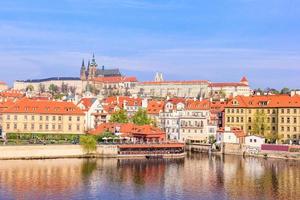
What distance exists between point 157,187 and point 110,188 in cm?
433

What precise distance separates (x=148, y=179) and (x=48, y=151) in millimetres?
18193

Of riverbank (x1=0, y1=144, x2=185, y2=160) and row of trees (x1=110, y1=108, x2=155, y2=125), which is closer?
riverbank (x1=0, y1=144, x2=185, y2=160)

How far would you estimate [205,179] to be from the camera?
55.1m

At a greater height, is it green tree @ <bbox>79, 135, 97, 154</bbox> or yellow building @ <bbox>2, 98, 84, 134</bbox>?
yellow building @ <bbox>2, 98, 84, 134</bbox>

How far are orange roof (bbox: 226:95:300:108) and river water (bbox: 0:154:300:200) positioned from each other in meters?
18.2

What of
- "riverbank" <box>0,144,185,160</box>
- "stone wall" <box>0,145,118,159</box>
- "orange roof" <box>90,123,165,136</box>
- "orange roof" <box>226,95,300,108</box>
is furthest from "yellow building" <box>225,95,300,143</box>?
"stone wall" <box>0,145,118,159</box>

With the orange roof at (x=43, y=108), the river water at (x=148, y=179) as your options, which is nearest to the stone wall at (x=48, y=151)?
the river water at (x=148, y=179)

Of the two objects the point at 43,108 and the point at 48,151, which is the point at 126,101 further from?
the point at 48,151

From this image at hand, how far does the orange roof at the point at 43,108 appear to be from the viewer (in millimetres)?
82312

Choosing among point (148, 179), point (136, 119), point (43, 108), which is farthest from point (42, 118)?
point (148, 179)

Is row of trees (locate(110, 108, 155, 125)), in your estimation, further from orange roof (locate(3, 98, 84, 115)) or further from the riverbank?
the riverbank

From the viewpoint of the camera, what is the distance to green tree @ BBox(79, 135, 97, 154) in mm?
70188

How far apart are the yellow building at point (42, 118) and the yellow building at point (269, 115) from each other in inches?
956

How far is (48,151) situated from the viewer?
68.4m
